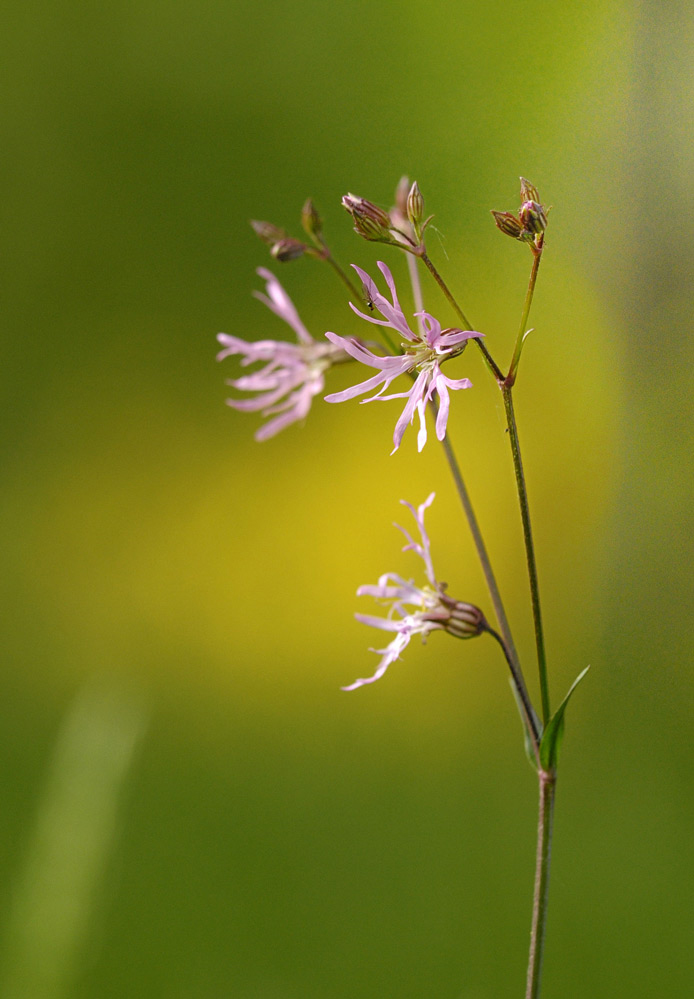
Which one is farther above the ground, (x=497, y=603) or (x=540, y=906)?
(x=497, y=603)

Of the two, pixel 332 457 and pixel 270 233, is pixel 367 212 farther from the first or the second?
pixel 332 457

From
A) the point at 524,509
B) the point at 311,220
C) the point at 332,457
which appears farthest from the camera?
the point at 332,457

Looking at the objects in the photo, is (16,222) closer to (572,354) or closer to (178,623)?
(178,623)

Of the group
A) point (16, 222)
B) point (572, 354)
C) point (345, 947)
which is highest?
point (16, 222)

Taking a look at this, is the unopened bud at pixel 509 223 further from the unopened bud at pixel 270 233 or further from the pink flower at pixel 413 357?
the unopened bud at pixel 270 233

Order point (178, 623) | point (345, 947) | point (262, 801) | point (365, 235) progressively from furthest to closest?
point (178, 623) < point (262, 801) < point (345, 947) < point (365, 235)

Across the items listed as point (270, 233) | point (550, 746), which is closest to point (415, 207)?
point (270, 233)

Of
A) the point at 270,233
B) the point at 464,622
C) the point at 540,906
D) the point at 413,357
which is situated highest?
the point at 270,233

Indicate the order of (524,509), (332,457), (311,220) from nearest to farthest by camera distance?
(524,509) → (311,220) → (332,457)

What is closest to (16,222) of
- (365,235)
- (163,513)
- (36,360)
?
(36,360)
